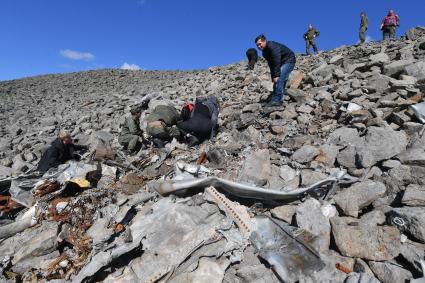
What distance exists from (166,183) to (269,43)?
416 cm

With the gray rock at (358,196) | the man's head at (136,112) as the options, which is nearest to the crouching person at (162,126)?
the man's head at (136,112)

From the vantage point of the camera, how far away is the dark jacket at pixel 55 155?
7.26m

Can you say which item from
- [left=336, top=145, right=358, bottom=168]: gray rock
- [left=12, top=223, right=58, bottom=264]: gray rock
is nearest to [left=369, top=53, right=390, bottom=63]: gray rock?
[left=336, top=145, right=358, bottom=168]: gray rock

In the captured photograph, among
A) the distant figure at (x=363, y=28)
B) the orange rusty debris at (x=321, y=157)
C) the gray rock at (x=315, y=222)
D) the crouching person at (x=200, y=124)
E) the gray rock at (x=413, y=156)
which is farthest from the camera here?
the distant figure at (x=363, y=28)

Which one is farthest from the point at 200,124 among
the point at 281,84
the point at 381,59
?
the point at 381,59

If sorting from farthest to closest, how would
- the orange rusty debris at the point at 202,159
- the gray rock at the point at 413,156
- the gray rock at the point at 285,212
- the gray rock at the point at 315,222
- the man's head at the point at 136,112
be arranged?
the man's head at the point at 136,112 < the orange rusty debris at the point at 202,159 < the gray rock at the point at 413,156 < the gray rock at the point at 285,212 < the gray rock at the point at 315,222

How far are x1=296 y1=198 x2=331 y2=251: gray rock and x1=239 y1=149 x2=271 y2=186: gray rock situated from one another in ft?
3.02

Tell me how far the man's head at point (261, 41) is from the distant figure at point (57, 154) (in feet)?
16.3

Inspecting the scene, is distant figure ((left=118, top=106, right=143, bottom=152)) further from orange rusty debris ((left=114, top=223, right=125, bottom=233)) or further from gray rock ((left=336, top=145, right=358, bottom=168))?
gray rock ((left=336, top=145, right=358, bottom=168))

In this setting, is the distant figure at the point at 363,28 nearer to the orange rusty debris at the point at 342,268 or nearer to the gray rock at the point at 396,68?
the gray rock at the point at 396,68

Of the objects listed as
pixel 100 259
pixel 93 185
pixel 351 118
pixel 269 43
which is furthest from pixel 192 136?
pixel 100 259

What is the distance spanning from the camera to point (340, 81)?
803cm

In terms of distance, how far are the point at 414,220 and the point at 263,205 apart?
1703mm

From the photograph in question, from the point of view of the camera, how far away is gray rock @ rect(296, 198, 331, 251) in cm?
344
